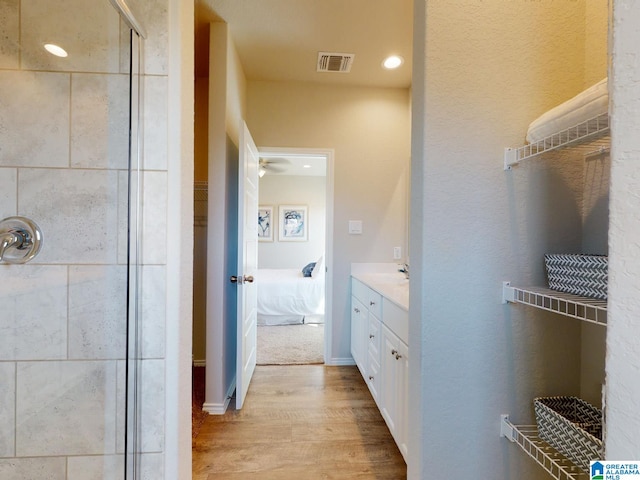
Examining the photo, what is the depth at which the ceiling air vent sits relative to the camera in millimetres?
2486

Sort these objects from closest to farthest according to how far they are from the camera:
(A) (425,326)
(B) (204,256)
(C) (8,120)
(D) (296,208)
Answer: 1. (C) (8,120)
2. (A) (425,326)
3. (B) (204,256)
4. (D) (296,208)

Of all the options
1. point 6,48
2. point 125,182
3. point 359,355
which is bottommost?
point 359,355

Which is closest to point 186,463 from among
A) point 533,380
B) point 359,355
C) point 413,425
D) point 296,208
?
point 413,425

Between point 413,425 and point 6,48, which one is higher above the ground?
point 6,48

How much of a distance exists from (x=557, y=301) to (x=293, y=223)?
217 inches

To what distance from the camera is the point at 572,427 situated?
912 millimetres

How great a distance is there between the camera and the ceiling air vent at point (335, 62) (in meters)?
2.49

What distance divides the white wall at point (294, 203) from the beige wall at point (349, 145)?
3.35 meters

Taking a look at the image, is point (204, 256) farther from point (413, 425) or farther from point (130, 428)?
point (413, 425)

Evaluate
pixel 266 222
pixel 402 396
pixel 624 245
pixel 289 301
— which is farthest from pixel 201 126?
pixel 266 222

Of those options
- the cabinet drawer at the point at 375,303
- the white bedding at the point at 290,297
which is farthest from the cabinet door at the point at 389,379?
the white bedding at the point at 290,297

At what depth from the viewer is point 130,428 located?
86cm

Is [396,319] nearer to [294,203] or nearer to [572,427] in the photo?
[572,427]

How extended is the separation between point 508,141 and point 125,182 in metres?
1.31
